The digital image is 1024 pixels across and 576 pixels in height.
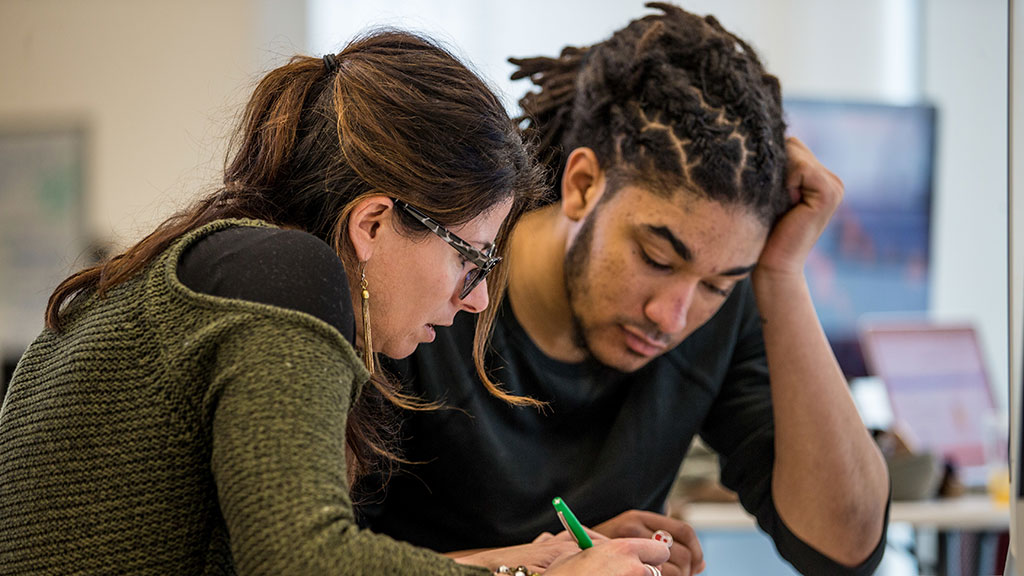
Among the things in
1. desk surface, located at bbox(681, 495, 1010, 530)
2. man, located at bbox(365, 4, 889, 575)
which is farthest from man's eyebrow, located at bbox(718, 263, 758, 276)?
desk surface, located at bbox(681, 495, 1010, 530)

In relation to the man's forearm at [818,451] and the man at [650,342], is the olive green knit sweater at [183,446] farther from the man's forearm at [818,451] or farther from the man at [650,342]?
the man's forearm at [818,451]

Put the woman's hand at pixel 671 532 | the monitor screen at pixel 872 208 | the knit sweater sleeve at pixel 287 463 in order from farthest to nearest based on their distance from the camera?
the monitor screen at pixel 872 208
the woman's hand at pixel 671 532
the knit sweater sleeve at pixel 287 463

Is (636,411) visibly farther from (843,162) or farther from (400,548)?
(843,162)

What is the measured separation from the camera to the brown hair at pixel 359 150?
2.87 feet

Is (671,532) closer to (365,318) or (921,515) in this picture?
(365,318)

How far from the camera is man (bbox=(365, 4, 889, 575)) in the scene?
1.24 m

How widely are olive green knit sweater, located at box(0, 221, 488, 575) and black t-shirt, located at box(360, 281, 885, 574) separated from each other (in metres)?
0.47

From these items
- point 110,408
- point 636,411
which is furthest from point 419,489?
point 110,408

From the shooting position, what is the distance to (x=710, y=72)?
1.26 m

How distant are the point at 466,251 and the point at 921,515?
1623mm

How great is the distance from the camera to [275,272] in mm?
721

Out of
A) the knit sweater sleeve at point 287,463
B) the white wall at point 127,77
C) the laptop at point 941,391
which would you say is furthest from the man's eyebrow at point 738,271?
the white wall at point 127,77

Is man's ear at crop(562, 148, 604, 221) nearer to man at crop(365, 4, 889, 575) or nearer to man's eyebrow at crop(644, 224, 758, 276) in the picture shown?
man at crop(365, 4, 889, 575)

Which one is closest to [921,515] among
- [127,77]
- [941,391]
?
[941,391]
